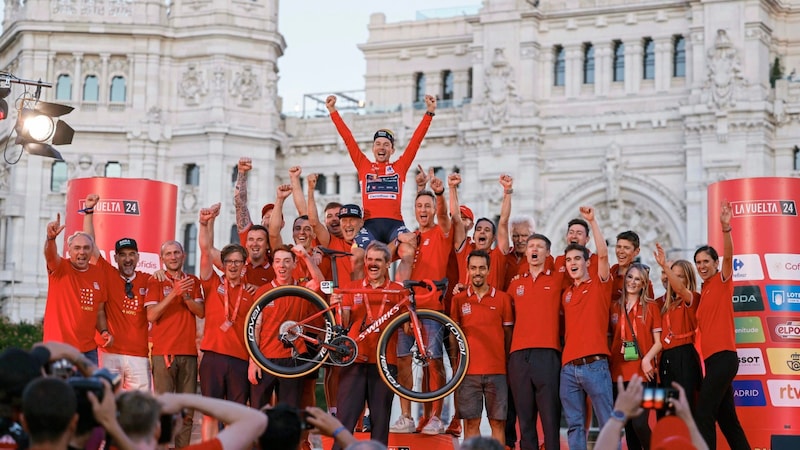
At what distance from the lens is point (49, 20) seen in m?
56.3

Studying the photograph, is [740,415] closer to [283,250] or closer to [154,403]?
[283,250]

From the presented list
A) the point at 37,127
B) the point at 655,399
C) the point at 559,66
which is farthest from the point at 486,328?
the point at 559,66

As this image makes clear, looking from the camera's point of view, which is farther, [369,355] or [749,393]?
[749,393]

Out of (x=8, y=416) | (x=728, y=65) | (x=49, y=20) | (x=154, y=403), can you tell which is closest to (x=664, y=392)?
(x=154, y=403)

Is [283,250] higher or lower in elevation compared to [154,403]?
higher

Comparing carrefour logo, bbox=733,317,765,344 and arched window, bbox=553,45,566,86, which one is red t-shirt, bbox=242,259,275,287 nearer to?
carrefour logo, bbox=733,317,765,344

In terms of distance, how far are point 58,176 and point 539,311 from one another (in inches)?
1732

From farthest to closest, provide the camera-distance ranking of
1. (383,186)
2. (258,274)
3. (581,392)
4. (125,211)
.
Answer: (125,211), (383,186), (258,274), (581,392)

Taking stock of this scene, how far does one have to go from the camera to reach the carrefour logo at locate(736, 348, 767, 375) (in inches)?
683

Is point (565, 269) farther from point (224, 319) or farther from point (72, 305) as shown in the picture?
point (72, 305)

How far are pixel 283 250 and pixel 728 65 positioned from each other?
122 ft

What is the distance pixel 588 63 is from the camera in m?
54.2

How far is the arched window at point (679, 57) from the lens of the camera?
5225cm

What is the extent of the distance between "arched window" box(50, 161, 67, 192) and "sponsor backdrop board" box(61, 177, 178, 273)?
3373 cm
